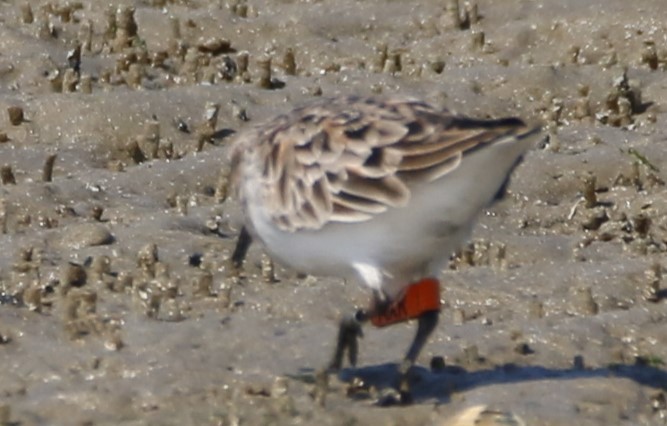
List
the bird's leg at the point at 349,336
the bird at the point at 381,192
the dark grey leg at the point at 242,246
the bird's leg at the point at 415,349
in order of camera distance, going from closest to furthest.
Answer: the bird at the point at 381,192 < the bird's leg at the point at 415,349 < the bird's leg at the point at 349,336 < the dark grey leg at the point at 242,246

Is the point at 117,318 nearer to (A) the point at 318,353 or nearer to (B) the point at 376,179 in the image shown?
(A) the point at 318,353

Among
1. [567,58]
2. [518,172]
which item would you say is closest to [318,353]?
[518,172]

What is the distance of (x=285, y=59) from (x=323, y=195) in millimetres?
5180

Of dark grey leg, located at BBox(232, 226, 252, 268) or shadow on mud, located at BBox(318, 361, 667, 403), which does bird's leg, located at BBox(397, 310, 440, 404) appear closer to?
shadow on mud, located at BBox(318, 361, 667, 403)

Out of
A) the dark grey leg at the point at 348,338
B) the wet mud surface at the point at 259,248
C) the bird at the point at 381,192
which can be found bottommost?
the wet mud surface at the point at 259,248

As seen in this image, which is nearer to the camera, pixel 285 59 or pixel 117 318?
pixel 117 318

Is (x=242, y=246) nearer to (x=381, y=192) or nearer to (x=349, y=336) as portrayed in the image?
(x=349, y=336)

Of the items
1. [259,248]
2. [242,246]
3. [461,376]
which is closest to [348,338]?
[461,376]

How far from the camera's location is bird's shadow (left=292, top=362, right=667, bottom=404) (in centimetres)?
727

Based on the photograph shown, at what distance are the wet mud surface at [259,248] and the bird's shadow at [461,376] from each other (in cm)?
1

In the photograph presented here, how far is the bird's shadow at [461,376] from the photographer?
727 cm

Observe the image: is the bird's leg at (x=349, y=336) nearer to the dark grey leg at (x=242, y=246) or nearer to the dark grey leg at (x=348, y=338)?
the dark grey leg at (x=348, y=338)

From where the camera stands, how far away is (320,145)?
23.6 ft

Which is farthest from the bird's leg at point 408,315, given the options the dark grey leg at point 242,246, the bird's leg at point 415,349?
the dark grey leg at point 242,246
